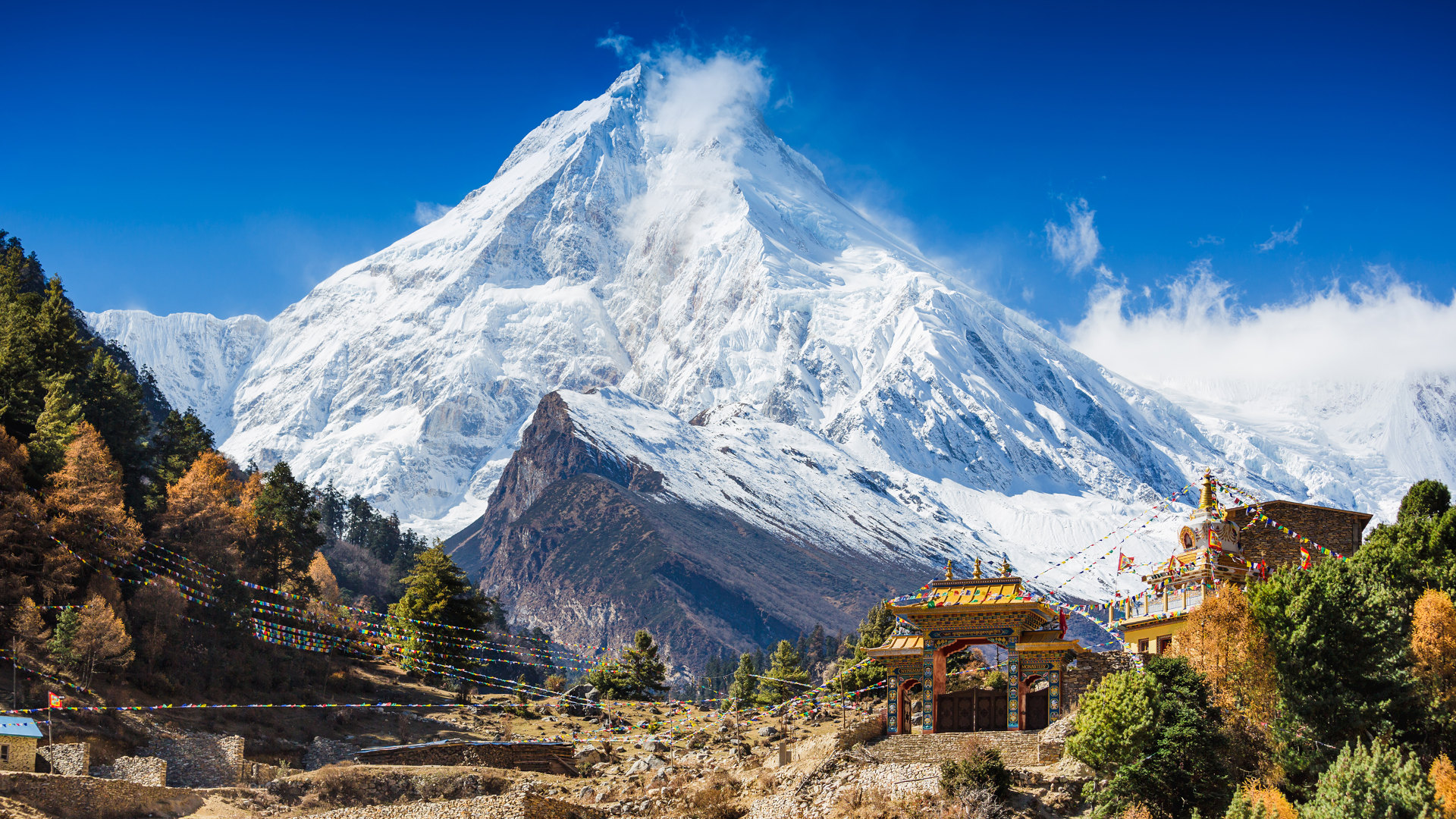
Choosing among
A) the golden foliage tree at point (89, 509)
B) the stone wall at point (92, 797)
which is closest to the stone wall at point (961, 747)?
the stone wall at point (92, 797)

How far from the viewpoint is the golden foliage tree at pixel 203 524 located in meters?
59.4

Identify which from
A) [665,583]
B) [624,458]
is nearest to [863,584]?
[665,583]

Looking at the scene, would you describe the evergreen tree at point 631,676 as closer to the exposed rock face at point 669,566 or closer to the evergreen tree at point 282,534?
the evergreen tree at point 282,534

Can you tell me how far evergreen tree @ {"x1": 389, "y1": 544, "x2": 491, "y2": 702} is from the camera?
63.0 m

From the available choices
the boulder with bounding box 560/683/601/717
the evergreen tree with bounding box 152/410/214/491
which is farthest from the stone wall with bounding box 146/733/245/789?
the evergreen tree with bounding box 152/410/214/491

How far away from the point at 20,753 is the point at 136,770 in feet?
12.8

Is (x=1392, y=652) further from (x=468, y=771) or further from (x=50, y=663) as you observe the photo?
(x=50, y=663)

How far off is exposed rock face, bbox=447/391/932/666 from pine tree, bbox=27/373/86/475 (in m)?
94.7

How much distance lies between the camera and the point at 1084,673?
3959 centimetres

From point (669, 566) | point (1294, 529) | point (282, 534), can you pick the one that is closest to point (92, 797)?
point (282, 534)

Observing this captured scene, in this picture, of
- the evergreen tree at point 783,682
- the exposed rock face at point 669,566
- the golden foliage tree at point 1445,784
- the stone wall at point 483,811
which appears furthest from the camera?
the exposed rock face at point 669,566

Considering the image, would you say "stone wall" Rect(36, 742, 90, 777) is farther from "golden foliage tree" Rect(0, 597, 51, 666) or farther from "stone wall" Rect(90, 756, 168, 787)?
"golden foliage tree" Rect(0, 597, 51, 666)

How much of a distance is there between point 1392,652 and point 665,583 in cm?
13333

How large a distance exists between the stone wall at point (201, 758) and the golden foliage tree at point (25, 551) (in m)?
7.99
